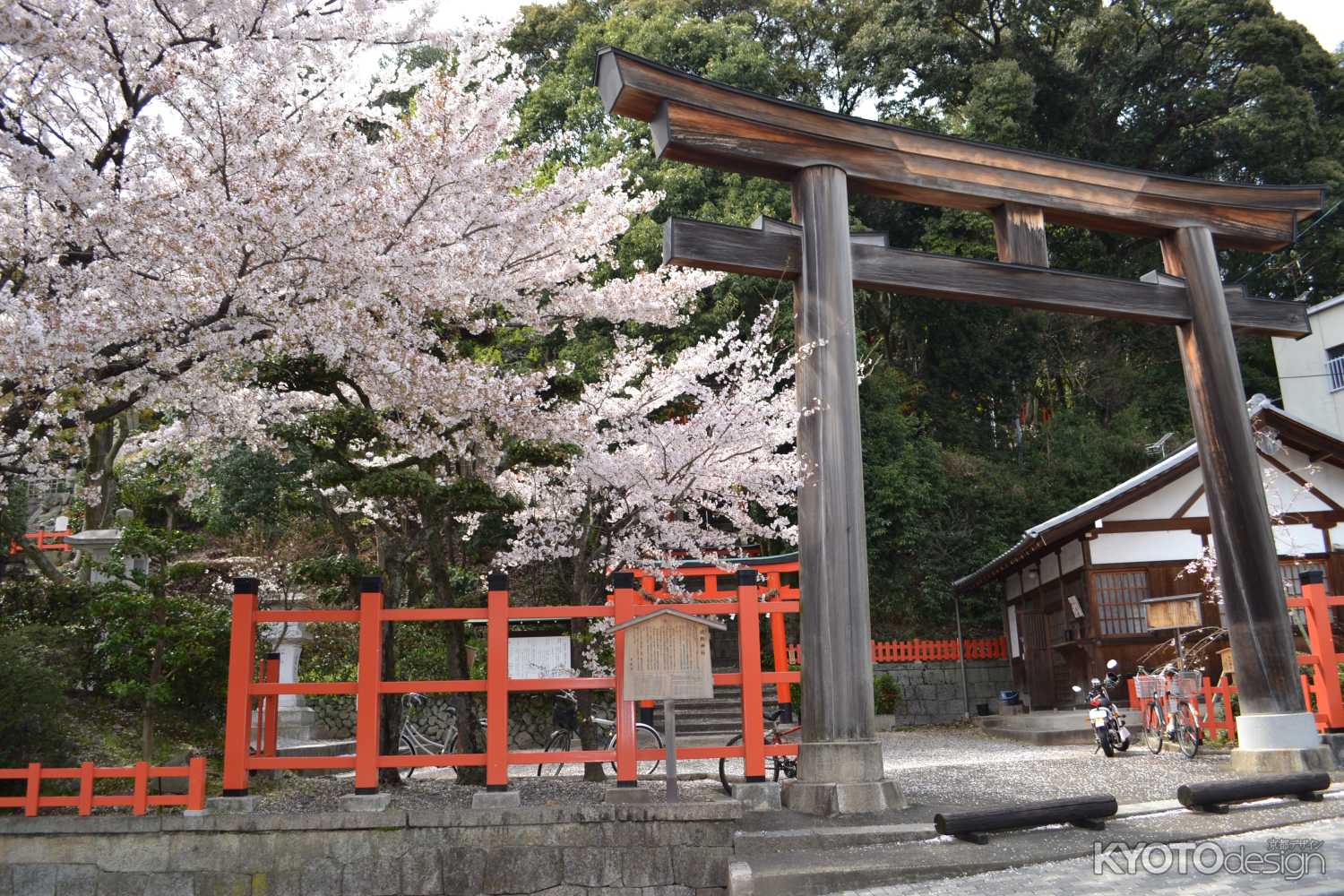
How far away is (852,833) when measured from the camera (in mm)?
6094

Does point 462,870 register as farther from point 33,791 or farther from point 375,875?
point 33,791

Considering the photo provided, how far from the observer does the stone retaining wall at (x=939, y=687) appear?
19.0 metres

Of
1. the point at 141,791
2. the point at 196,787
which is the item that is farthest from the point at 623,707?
the point at 141,791

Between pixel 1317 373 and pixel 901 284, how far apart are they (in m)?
19.0

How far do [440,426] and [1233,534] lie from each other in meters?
7.55

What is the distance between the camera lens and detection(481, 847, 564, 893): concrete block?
6.02 metres

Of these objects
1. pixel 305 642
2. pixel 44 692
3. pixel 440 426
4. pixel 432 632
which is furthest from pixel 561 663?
pixel 44 692

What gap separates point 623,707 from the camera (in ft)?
21.2

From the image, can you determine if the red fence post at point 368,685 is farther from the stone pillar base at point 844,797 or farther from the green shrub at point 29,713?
the stone pillar base at point 844,797

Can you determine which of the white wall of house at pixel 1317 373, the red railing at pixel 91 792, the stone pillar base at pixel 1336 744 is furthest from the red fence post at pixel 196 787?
the white wall of house at pixel 1317 373

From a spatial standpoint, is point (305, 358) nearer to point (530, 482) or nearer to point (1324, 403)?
point (530, 482)

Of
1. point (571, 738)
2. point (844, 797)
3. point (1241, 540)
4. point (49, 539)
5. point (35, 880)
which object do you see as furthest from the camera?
point (49, 539)

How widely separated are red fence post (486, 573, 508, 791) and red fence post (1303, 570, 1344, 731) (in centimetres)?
806

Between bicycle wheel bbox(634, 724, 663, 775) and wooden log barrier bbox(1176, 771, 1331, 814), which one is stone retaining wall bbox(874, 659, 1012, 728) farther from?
wooden log barrier bbox(1176, 771, 1331, 814)
